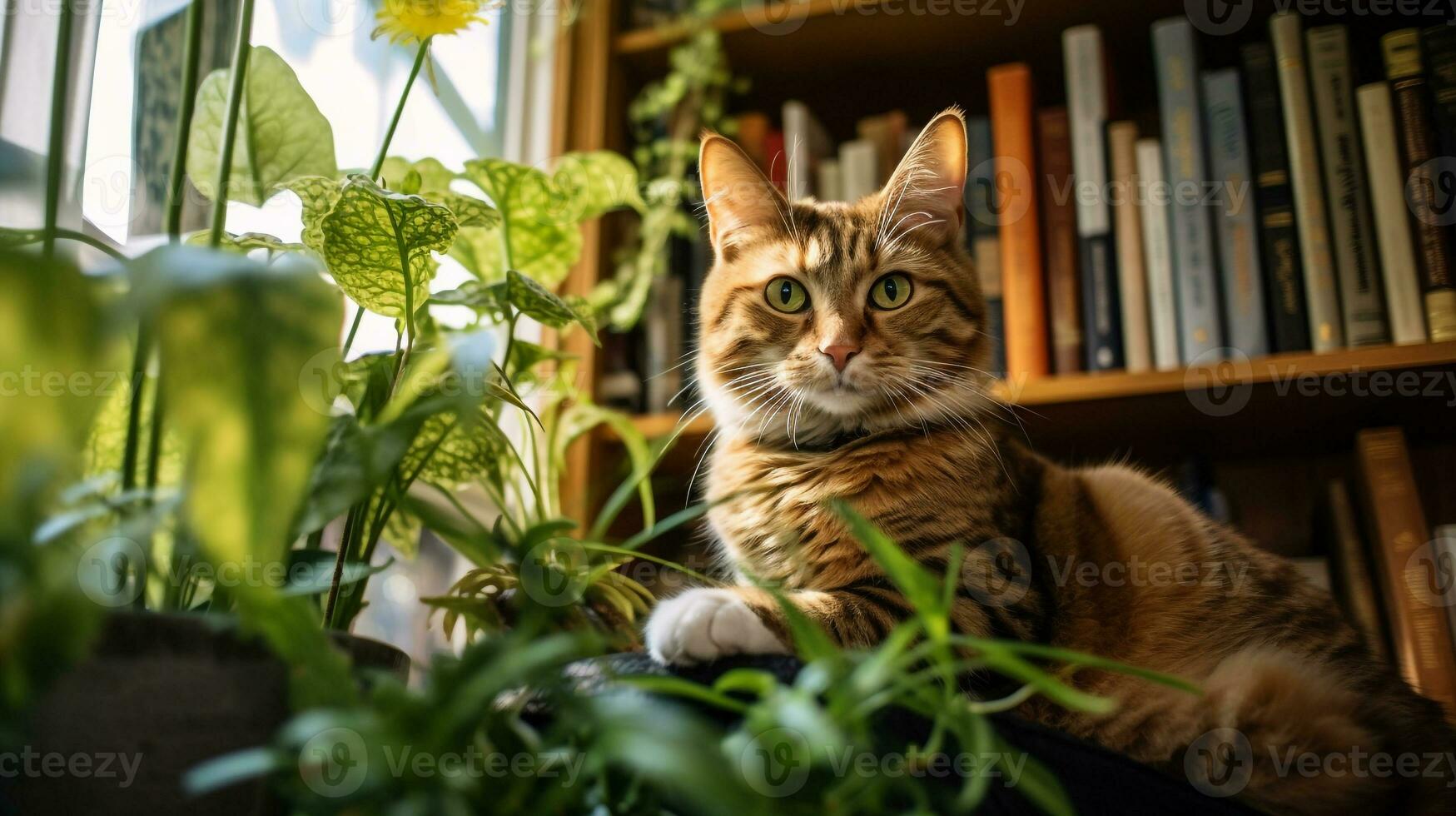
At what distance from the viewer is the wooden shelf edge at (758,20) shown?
157cm

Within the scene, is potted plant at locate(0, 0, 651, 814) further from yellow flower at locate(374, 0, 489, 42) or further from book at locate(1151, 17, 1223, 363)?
book at locate(1151, 17, 1223, 363)

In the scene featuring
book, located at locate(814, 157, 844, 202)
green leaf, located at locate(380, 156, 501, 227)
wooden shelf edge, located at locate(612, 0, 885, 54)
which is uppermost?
wooden shelf edge, located at locate(612, 0, 885, 54)

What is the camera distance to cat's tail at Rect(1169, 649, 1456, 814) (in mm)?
789

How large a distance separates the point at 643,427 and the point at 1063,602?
2.36 feet

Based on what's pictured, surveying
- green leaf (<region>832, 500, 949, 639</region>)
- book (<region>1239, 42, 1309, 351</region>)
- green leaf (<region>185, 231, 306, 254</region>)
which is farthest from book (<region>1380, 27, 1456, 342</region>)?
green leaf (<region>185, 231, 306, 254</region>)

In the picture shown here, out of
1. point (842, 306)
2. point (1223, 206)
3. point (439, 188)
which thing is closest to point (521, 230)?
point (439, 188)

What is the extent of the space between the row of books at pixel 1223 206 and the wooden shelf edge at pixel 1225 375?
30 mm

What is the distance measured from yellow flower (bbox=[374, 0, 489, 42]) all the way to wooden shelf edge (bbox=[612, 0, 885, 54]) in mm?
874

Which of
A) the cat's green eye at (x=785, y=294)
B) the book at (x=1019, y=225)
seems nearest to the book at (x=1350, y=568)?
the book at (x=1019, y=225)

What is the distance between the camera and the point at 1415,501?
4.05ft

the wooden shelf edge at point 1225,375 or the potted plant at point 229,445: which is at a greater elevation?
the wooden shelf edge at point 1225,375

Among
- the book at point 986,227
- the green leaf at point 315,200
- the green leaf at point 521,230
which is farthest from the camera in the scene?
the book at point 986,227

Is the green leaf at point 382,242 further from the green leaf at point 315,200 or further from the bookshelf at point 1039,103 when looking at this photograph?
the bookshelf at point 1039,103

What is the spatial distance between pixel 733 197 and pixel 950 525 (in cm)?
52
